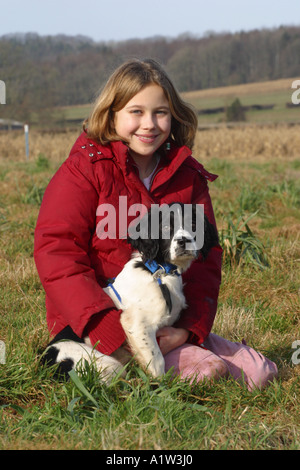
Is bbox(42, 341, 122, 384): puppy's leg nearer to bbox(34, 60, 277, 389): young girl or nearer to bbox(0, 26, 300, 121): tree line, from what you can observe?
bbox(34, 60, 277, 389): young girl

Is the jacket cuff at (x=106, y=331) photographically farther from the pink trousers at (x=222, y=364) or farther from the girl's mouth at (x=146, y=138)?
the girl's mouth at (x=146, y=138)

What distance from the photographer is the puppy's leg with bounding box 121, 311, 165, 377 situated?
9.54 ft

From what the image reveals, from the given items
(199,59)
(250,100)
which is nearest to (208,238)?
(250,100)

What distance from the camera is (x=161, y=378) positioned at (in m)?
2.91

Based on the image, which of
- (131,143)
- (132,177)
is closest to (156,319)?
(132,177)

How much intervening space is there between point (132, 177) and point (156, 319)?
2.68 ft

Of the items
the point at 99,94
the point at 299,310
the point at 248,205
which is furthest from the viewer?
the point at 248,205

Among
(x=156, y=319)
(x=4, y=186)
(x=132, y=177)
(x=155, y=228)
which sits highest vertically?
(x=132, y=177)

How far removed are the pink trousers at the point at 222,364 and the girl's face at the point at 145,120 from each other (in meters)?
1.19

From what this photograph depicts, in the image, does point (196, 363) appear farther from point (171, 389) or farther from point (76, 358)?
point (76, 358)

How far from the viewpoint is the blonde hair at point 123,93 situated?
328cm

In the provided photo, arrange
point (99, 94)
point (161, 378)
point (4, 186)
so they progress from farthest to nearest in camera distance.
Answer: point (4, 186)
point (99, 94)
point (161, 378)

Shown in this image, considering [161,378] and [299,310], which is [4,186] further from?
[161,378]

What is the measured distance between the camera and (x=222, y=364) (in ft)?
10.4
